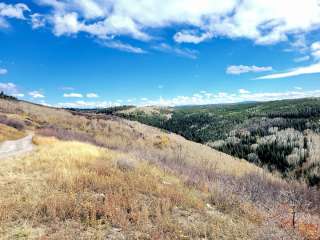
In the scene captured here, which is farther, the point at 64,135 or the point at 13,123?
the point at 13,123

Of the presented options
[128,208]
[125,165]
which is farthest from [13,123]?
[128,208]

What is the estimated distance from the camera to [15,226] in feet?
26.3

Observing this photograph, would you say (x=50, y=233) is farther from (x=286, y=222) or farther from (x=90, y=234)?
(x=286, y=222)

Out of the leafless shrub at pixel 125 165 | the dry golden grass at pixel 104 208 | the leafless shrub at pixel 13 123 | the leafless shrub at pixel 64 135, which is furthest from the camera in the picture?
the leafless shrub at pixel 13 123

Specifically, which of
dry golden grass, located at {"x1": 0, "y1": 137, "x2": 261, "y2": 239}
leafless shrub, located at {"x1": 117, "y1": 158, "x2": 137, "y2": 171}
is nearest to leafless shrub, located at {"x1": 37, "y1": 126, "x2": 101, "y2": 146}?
leafless shrub, located at {"x1": 117, "y1": 158, "x2": 137, "y2": 171}

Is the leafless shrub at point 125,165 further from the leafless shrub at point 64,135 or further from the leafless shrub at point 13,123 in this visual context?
the leafless shrub at point 13,123

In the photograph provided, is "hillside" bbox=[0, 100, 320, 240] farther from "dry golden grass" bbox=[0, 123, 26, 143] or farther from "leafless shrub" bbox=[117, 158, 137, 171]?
"dry golden grass" bbox=[0, 123, 26, 143]

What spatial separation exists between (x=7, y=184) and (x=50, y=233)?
4.96 m

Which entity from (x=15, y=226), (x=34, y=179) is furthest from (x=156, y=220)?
(x=34, y=179)

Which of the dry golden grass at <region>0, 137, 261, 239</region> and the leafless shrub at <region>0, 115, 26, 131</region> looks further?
the leafless shrub at <region>0, 115, 26, 131</region>

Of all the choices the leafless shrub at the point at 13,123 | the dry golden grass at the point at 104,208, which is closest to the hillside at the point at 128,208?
the dry golden grass at the point at 104,208

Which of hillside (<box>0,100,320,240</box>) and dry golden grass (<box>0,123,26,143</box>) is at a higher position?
dry golden grass (<box>0,123,26,143</box>)

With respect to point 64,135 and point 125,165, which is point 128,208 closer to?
point 125,165

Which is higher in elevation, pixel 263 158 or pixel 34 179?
pixel 34 179
